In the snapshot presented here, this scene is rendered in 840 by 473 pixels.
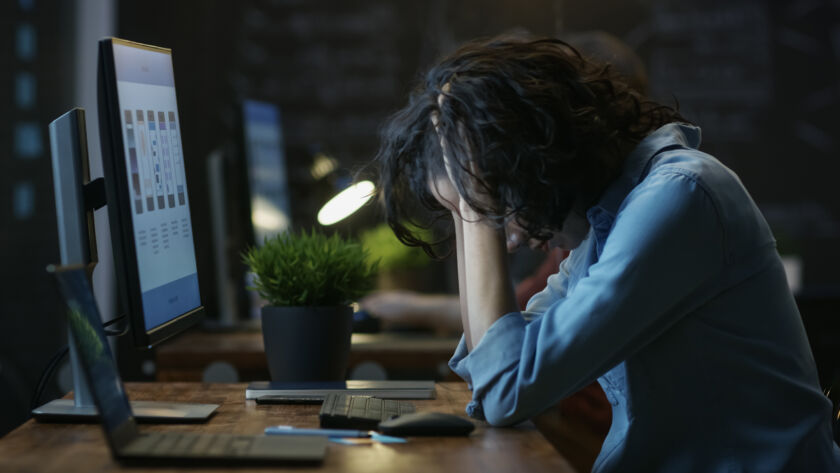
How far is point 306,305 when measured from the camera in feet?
4.66

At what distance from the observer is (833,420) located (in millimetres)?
1255

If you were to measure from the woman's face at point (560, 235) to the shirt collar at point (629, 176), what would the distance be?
4 centimetres

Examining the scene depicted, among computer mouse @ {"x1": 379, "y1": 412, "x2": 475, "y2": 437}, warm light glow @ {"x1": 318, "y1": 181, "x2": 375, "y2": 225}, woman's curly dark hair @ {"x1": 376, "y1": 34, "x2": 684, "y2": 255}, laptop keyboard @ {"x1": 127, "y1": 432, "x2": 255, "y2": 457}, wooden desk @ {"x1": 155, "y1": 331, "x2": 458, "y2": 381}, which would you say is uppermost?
woman's curly dark hair @ {"x1": 376, "y1": 34, "x2": 684, "y2": 255}

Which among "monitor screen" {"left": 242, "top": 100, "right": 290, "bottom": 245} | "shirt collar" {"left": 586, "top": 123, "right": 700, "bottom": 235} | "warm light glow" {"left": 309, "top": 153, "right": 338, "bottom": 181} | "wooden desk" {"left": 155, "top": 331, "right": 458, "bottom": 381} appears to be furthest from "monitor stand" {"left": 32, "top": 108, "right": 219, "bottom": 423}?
"warm light glow" {"left": 309, "top": 153, "right": 338, "bottom": 181}

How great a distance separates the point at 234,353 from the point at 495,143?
1.13 metres

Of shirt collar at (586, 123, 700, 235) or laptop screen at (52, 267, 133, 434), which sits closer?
laptop screen at (52, 267, 133, 434)

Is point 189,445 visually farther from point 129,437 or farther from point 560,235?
point 560,235

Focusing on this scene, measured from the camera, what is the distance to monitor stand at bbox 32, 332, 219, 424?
3.62 feet

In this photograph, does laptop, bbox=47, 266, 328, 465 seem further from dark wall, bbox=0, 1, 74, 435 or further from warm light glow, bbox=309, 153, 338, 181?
warm light glow, bbox=309, 153, 338, 181

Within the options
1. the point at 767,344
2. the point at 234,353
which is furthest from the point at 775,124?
the point at 767,344

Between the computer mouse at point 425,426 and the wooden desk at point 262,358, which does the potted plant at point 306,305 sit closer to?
the computer mouse at point 425,426

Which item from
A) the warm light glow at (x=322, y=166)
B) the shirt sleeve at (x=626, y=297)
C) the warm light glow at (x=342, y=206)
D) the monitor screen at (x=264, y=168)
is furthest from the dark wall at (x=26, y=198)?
the shirt sleeve at (x=626, y=297)

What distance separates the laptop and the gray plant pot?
0.48m

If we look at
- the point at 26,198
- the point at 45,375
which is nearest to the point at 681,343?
the point at 45,375
